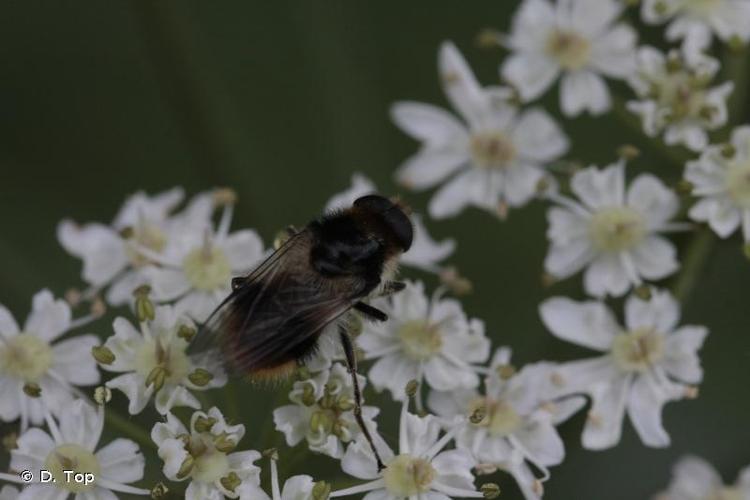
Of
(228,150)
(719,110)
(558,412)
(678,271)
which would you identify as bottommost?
(558,412)

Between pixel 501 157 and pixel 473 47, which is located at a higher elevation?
pixel 473 47

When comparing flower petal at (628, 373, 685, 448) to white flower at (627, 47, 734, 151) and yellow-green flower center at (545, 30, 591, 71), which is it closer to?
white flower at (627, 47, 734, 151)

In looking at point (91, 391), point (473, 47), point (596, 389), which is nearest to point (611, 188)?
point (596, 389)

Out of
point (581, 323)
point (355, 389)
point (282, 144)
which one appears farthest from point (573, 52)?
point (282, 144)

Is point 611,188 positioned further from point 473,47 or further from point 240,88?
point 240,88

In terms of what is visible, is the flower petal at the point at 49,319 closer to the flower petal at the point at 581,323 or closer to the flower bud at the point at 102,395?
Answer: the flower bud at the point at 102,395

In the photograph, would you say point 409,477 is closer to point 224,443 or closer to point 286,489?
point 286,489

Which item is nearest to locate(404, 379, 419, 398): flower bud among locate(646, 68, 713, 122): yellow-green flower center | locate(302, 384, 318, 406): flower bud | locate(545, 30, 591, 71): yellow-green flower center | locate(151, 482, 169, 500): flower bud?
locate(302, 384, 318, 406): flower bud
